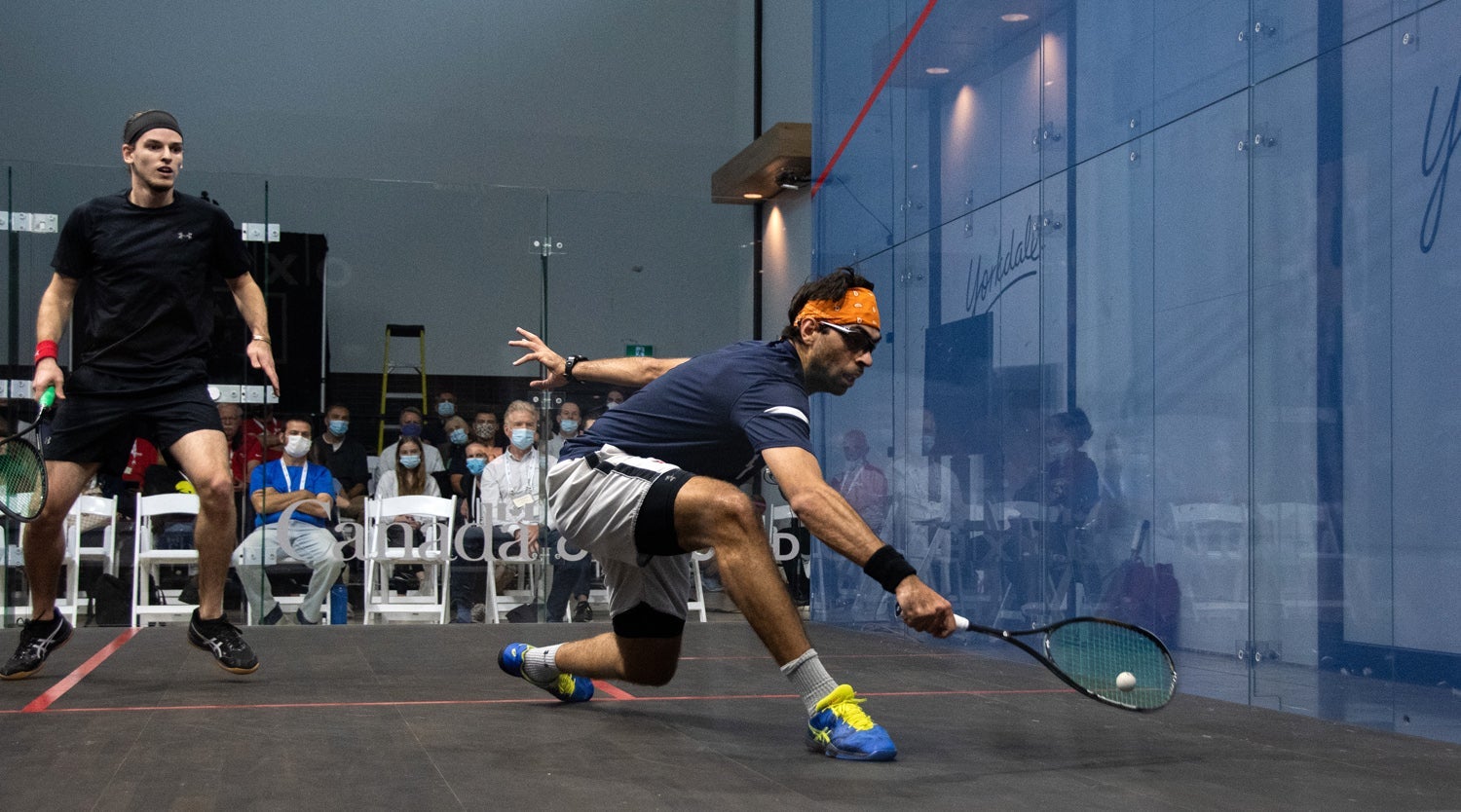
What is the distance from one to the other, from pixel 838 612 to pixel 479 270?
2.29 m

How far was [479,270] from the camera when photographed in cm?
677

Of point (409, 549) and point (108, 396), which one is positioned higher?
point (108, 396)

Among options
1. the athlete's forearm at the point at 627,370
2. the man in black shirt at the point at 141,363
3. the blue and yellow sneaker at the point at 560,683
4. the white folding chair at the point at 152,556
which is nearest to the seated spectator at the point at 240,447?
the white folding chair at the point at 152,556

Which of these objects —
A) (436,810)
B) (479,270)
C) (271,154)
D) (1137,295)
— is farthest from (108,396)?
(271,154)

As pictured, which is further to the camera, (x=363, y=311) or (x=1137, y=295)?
(x=363, y=311)

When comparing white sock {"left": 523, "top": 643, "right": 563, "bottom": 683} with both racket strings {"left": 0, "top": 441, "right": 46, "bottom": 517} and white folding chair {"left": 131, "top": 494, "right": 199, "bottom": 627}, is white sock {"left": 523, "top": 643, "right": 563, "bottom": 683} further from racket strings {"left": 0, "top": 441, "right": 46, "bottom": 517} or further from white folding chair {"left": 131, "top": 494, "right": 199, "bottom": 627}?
white folding chair {"left": 131, "top": 494, "right": 199, "bottom": 627}

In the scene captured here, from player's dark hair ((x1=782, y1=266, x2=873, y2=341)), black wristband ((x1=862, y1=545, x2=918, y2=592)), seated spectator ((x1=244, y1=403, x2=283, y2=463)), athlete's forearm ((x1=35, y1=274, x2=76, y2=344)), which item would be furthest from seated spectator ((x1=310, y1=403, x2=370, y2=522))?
black wristband ((x1=862, y1=545, x2=918, y2=592))

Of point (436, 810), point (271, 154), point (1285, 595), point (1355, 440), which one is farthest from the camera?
point (271, 154)

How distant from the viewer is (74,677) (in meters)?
3.45

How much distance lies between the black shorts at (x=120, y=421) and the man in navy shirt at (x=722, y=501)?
2.86 ft

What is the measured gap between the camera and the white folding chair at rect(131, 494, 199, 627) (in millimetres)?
6004

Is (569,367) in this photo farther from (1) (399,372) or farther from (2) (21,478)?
(1) (399,372)

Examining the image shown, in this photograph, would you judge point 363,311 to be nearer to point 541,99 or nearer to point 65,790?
point 541,99

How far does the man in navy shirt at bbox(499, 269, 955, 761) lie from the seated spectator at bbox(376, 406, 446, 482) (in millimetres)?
3628
